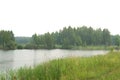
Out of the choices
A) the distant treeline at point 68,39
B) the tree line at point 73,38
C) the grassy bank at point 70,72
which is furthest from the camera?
the tree line at point 73,38

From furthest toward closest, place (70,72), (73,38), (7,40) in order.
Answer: (73,38) < (7,40) < (70,72)

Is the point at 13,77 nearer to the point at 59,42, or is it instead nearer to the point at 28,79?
the point at 28,79

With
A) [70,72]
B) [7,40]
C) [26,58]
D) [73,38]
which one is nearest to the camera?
[70,72]

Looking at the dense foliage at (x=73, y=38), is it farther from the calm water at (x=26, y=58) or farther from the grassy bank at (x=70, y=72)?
the grassy bank at (x=70, y=72)

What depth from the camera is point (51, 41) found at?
108375 millimetres

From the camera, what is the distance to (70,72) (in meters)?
13.8

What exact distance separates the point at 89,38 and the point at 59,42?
13.1 meters

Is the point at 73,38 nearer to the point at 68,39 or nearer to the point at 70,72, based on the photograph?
the point at 68,39

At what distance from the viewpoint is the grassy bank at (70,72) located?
12812 millimetres

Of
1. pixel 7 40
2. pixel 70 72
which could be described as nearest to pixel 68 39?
pixel 7 40

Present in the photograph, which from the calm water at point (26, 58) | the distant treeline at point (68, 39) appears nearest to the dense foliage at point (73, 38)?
the distant treeline at point (68, 39)

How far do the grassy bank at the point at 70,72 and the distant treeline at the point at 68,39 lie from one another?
83122 mm

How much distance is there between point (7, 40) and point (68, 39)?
2643cm

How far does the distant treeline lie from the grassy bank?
83122 mm
